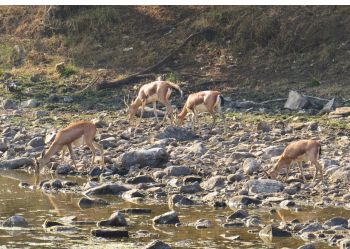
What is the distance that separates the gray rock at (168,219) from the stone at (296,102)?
963cm

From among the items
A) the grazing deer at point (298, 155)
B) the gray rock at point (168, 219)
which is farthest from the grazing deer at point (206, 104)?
the gray rock at point (168, 219)

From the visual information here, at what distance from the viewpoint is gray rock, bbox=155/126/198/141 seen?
768 inches

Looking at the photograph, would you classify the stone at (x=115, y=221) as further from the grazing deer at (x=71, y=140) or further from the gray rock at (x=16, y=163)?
the gray rock at (x=16, y=163)

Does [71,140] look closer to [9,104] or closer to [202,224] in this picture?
[202,224]

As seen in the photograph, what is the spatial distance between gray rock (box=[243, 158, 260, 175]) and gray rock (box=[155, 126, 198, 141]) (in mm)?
3537

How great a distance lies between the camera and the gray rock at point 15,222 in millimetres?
12883

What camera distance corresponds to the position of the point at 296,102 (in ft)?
72.6

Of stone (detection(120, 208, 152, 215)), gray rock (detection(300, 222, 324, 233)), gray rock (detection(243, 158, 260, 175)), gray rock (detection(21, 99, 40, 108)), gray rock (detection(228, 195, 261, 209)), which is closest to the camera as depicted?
gray rock (detection(300, 222, 324, 233))

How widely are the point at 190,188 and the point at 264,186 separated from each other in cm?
118

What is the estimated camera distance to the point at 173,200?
47.0 feet

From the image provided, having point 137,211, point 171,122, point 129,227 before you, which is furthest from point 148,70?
point 129,227

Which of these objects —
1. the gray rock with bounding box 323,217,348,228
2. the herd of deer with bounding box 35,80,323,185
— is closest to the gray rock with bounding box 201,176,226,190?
the herd of deer with bounding box 35,80,323,185

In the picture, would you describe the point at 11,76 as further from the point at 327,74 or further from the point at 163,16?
the point at 327,74

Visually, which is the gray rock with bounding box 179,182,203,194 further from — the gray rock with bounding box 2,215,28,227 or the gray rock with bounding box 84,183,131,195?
the gray rock with bounding box 2,215,28,227
